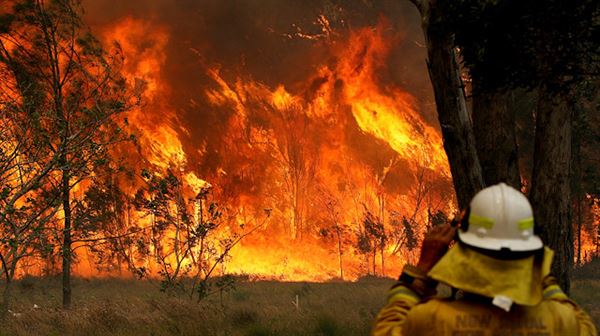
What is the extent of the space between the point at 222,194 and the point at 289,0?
17.3 meters

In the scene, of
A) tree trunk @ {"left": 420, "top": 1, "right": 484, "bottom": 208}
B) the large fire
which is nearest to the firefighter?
tree trunk @ {"left": 420, "top": 1, "right": 484, "bottom": 208}

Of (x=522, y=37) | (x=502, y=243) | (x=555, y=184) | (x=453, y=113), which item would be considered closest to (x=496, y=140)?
(x=453, y=113)

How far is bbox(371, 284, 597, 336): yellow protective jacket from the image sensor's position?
222 cm

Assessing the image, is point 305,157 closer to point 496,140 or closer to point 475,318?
point 496,140

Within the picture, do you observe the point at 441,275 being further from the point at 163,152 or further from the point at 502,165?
the point at 163,152

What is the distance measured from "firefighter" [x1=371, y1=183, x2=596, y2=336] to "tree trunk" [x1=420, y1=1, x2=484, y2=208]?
3350mm

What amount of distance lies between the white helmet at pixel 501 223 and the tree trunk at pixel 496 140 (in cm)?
406

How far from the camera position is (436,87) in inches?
229

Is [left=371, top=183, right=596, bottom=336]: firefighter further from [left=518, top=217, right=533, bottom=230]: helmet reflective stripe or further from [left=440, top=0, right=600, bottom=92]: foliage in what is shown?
[left=440, top=0, right=600, bottom=92]: foliage

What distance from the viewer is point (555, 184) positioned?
664cm

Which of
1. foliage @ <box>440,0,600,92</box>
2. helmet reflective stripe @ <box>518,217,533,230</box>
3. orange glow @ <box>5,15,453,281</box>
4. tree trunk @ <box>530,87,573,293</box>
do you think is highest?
orange glow @ <box>5,15,453,281</box>

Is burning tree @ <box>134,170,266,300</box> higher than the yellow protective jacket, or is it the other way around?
burning tree @ <box>134,170,266,300</box>

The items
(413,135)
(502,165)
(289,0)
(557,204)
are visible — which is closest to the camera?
(502,165)

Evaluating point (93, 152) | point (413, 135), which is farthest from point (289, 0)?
point (93, 152)
